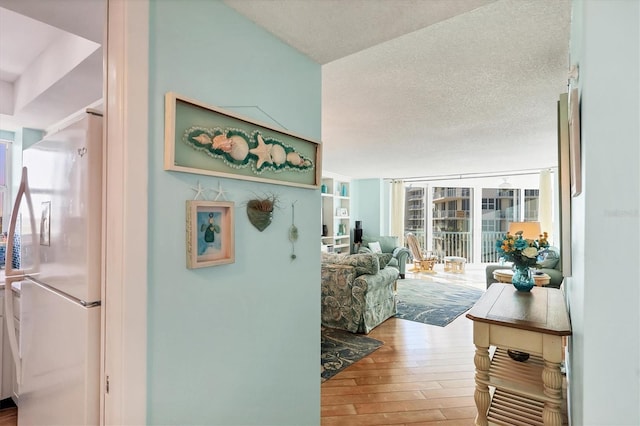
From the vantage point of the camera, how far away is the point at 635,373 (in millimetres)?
814

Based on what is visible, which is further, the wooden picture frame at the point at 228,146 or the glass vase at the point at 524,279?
the glass vase at the point at 524,279

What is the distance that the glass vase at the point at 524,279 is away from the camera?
2.39m

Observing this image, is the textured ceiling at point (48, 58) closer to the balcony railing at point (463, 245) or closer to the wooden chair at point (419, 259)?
the wooden chair at point (419, 259)

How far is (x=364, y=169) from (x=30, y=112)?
17.2ft

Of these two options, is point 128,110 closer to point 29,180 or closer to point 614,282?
point 29,180

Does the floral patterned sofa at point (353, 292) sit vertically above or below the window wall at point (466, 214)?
below

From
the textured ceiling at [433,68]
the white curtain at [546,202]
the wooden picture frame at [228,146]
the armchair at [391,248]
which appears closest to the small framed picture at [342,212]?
the armchair at [391,248]

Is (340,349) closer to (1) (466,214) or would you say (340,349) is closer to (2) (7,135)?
(2) (7,135)

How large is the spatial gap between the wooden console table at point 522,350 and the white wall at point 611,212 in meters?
0.82

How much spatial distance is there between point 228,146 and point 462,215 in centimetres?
810

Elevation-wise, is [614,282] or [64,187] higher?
[64,187]

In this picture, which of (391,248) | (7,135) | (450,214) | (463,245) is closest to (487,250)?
(463,245)

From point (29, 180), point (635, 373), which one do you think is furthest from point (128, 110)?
point (635, 373)

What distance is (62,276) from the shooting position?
1.17m
